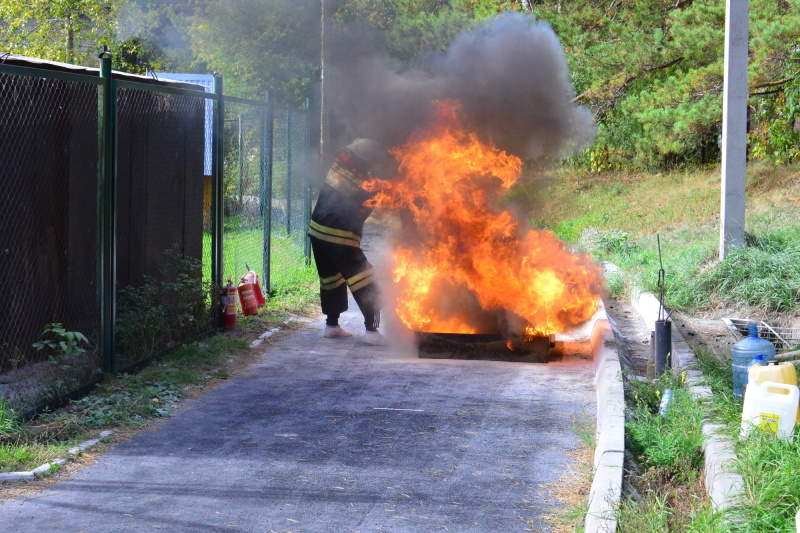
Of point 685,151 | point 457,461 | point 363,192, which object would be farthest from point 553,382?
point 685,151

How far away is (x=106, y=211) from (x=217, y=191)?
2.31m

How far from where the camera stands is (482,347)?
296 inches

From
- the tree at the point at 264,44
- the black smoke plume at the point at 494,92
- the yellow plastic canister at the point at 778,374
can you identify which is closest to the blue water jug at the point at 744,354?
the yellow plastic canister at the point at 778,374

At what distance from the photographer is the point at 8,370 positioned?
20.5 feet

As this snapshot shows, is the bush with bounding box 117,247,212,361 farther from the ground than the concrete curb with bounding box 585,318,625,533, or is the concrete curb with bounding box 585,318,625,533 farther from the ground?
the bush with bounding box 117,247,212,361

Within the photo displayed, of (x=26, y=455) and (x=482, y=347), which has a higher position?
(x=482, y=347)

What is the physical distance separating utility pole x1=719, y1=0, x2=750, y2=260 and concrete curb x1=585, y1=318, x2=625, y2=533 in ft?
13.3

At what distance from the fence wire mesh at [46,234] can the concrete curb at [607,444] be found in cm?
356

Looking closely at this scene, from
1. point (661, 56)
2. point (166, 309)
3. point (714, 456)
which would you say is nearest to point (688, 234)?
point (661, 56)

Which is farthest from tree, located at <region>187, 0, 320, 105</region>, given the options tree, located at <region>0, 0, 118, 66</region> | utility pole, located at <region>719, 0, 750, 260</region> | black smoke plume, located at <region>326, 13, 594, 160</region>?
black smoke plume, located at <region>326, 13, 594, 160</region>

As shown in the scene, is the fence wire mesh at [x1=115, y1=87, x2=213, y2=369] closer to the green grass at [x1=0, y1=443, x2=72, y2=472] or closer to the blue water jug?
the green grass at [x1=0, y1=443, x2=72, y2=472]

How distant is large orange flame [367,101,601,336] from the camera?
7.70m

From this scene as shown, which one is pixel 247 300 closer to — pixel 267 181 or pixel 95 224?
pixel 267 181

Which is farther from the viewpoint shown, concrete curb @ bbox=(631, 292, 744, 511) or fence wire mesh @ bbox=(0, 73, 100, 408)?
fence wire mesh @ bbox=(0, 73, 100, 408)
